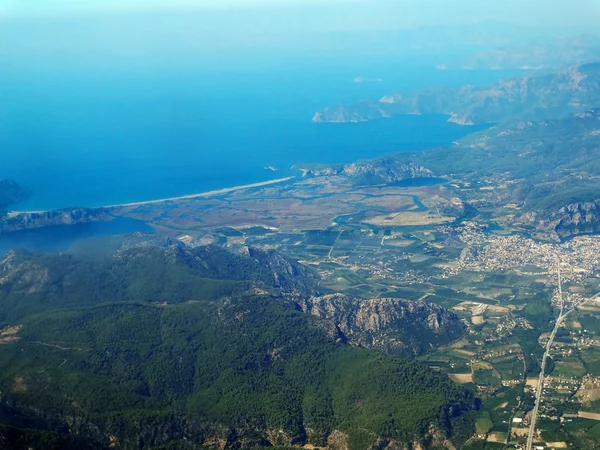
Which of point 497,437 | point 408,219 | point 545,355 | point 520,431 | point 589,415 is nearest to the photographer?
point 497,437

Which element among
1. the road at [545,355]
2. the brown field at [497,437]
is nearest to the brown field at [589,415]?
the road at [545,355]

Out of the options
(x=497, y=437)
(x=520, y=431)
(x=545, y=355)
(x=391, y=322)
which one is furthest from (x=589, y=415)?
(x=391, y=322)

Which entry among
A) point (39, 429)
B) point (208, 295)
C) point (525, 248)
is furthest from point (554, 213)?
point (39, 429)

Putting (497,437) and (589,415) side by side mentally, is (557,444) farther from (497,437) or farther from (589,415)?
(589,415)

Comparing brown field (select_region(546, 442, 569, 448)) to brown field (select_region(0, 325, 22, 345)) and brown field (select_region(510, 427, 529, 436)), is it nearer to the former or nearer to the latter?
brown field (select_region(510, 427, 529, 436))

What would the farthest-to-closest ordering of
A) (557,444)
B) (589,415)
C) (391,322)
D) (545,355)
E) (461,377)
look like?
1. (391,322)
2. (545,355)
3. (461,377)
4. (589,415)
5. (557,444)

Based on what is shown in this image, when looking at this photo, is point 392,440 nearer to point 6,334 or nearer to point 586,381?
point 586,381

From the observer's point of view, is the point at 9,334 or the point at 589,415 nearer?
the point at 589,415

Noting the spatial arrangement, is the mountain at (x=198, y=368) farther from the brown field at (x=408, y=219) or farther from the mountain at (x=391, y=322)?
the brown field at (x=408, y=219)
